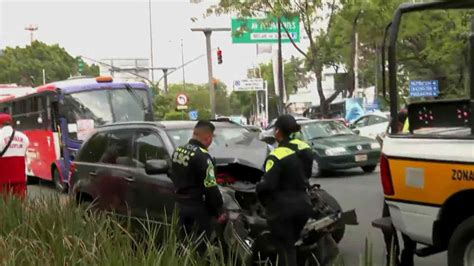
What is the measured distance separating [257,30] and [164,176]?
1918cm

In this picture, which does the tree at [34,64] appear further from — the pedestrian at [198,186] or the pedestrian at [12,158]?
the pedestrian at [198,186]

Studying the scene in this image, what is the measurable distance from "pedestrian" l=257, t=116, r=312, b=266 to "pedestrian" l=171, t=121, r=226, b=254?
0.50m

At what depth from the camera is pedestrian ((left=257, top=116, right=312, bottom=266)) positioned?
512 centimetres

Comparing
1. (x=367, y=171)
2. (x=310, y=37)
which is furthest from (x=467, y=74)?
(x=310, y=37)

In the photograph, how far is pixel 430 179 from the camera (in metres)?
4.95

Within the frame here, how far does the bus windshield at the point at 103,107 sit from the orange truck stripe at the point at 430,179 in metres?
10.9

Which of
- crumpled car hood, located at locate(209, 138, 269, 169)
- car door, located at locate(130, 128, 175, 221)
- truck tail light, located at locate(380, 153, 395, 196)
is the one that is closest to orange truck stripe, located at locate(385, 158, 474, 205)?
truck tail light, located at locate(380, 153, 395, 196)

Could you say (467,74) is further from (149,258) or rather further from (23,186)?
(23,186)

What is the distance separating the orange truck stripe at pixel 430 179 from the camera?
469 cm

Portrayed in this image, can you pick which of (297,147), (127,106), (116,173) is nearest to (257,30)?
(127,106)

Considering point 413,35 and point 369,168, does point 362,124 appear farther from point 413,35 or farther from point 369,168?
point 413,35

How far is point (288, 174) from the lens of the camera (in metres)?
5.13

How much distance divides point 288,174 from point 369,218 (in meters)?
4.94

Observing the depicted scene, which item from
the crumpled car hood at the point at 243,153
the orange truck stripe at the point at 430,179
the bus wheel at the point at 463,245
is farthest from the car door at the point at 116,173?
the bus wheel at the point at 463,245
